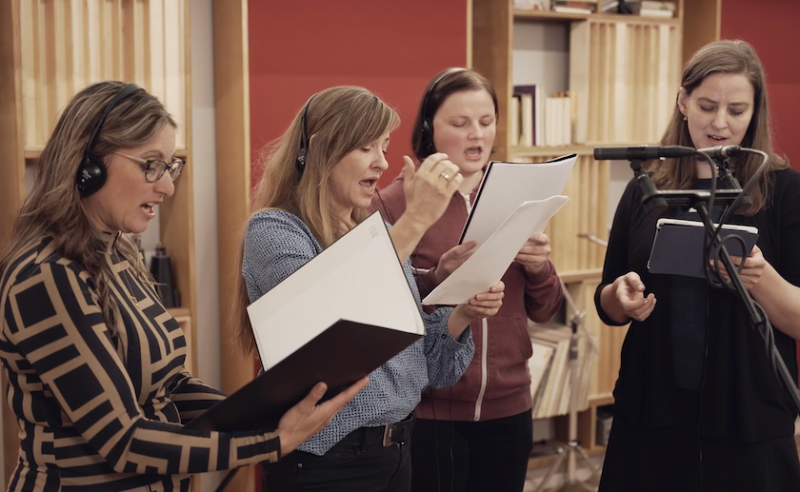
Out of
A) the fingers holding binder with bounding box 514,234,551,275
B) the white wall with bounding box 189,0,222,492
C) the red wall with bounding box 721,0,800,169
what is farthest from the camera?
the red wall with bounding box 721,0,800,169

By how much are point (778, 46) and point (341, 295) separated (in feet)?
11.8

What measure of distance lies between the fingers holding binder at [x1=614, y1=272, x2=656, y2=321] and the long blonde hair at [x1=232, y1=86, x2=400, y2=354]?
0.61 m

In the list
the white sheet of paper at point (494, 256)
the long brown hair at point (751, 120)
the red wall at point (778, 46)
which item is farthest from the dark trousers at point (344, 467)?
the red wall at point (778, 46)

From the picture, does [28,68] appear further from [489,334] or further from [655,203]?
[655,203]

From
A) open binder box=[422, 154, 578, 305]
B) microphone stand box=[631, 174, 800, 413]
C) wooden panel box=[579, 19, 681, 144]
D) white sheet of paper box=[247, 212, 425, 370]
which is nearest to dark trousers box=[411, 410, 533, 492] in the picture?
open binder box=[422, 154, 578, 305]

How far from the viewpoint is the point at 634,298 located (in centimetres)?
182

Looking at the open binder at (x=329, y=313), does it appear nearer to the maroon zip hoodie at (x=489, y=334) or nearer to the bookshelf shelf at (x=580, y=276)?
the maroon zip hoodie at (x=489, y=334)

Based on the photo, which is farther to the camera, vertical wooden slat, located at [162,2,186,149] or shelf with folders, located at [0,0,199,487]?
vertical wooden slat, located at [162,2,186,149]

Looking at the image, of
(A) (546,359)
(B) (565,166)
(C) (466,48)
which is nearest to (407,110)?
(C) (466,48)

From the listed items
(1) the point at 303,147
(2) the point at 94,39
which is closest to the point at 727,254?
(1) the point at 303,147

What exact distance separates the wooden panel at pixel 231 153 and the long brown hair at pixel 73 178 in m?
1.47

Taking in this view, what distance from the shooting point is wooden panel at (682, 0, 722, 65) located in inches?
156

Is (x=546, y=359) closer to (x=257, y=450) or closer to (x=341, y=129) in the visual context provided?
(x=341, y=129)

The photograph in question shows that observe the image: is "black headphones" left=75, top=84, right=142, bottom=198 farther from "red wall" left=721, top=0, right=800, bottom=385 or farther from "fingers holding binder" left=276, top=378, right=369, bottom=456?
"red wall" left=721, top=0, right=800, bottom=385
